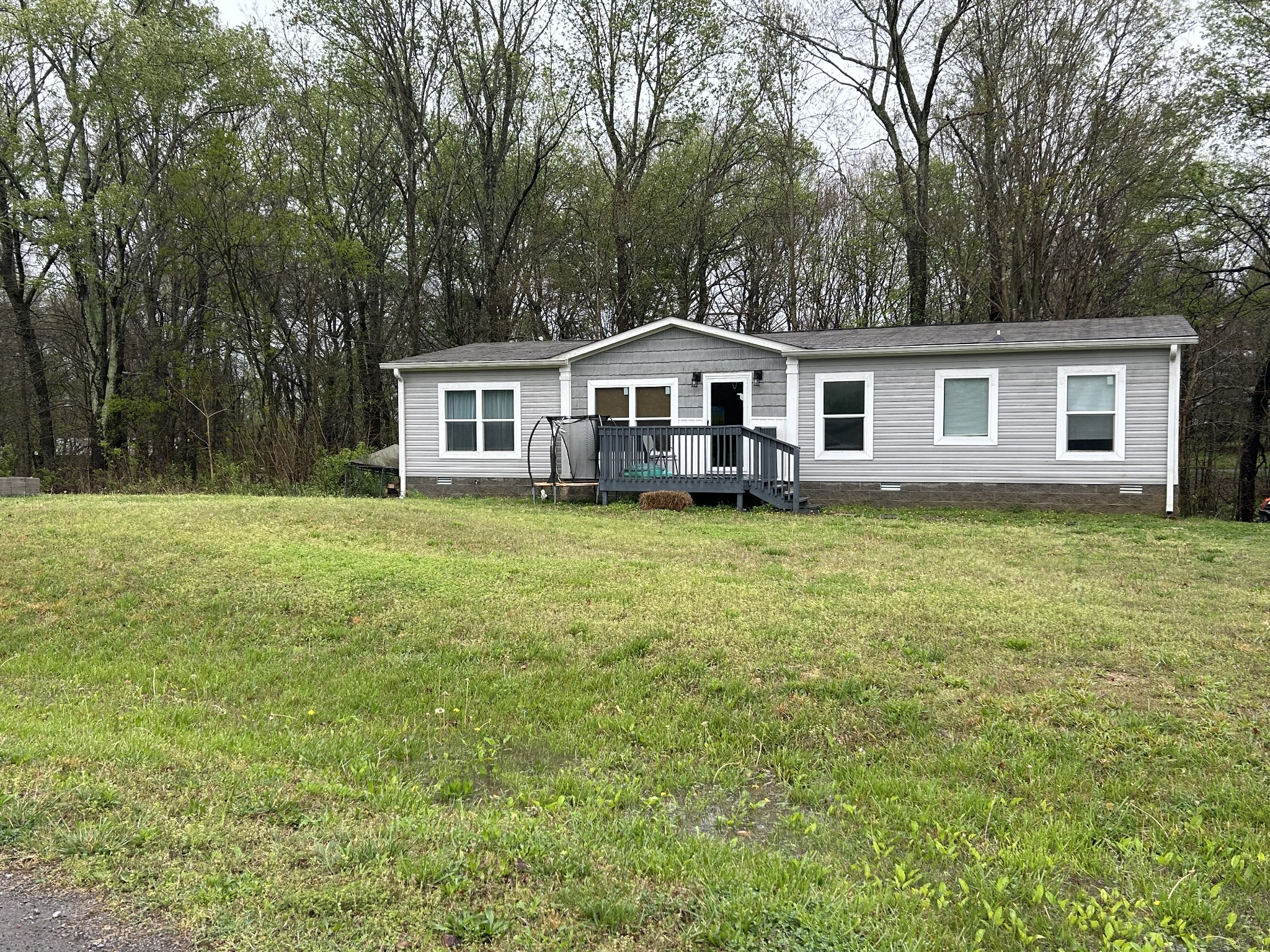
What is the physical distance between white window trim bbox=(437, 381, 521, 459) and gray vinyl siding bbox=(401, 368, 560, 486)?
0.15 ft

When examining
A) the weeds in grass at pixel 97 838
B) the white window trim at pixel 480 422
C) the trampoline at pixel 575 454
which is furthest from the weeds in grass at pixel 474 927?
the white window trim at pixel 480 422

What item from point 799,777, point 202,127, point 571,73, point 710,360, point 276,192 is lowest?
point 799,777

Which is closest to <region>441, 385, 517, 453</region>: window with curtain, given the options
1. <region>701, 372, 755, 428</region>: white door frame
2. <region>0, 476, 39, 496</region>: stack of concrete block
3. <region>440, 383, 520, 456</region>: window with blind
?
<region>440, 383, 520, 456</region>: window with blind

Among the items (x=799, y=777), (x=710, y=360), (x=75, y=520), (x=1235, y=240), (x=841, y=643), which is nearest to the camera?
(x=799, y=777)

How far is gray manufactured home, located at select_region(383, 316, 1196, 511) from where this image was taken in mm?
12664

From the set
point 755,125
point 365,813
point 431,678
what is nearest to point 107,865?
point 365,813

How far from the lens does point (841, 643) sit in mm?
4969

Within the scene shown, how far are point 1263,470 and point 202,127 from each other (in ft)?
93.1

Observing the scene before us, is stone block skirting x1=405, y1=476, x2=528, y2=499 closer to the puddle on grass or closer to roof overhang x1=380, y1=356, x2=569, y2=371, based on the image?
roof overhang x1=380, y1=356, x2=569, y2=371

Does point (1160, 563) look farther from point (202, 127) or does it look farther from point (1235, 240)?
point (202, 127)

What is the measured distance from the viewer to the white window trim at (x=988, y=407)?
13242 mm

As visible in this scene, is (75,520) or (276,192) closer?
(75,520)

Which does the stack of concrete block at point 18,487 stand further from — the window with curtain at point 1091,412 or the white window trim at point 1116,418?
the window with curtain at point 1091,412

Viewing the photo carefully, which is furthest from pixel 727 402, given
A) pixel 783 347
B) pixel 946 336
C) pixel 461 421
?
pixel 461 421
